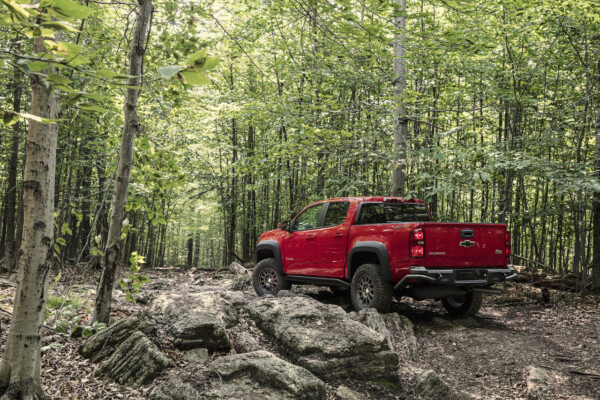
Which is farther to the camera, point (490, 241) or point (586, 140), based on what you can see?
point (586, 140)

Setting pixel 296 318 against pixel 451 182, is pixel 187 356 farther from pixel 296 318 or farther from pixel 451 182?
pixel 451 182

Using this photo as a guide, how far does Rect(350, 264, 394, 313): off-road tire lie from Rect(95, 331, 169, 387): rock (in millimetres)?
3607

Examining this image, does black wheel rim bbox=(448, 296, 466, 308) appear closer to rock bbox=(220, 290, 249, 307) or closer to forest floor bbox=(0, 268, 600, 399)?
forest floor bbox=(0, 268, 600, 399)

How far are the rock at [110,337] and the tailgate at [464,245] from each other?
400 centimetres

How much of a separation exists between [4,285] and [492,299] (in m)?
9.98

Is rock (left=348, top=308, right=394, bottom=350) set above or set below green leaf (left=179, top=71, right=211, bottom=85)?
below

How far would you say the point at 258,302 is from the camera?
6137 mm

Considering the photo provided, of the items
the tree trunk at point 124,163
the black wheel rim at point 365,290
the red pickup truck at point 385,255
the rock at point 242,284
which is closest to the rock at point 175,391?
the tree trunk at point 124,163

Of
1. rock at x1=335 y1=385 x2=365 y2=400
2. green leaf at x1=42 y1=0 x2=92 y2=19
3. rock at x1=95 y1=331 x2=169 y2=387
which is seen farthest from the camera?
rock at x1=335 y1=385 x2=365 y2=400

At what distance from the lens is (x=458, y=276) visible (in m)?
6.23

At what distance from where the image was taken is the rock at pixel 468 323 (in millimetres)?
6766

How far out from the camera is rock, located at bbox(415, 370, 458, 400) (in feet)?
14.0

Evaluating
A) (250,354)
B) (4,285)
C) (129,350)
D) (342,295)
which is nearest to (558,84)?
(342,295)

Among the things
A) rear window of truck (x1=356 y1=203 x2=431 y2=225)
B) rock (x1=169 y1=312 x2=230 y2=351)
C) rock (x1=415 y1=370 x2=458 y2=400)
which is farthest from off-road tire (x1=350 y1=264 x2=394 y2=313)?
rock (x1=169 y1=312 x2=230 y2=351)
